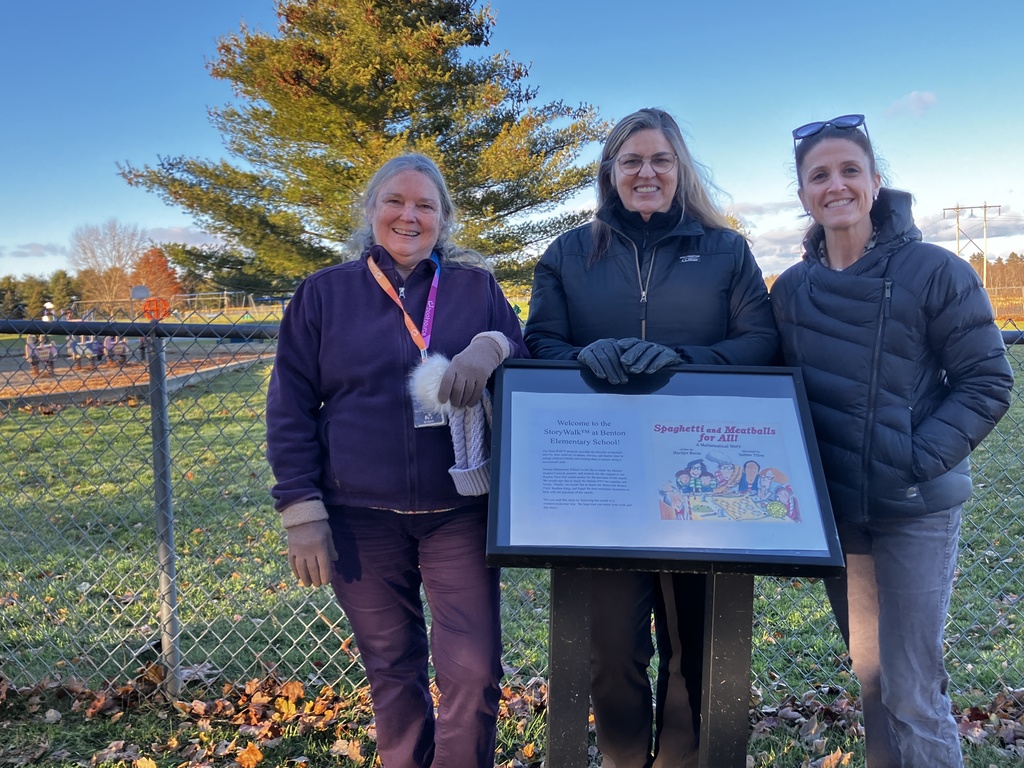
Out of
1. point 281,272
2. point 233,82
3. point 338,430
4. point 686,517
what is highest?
point 233,82

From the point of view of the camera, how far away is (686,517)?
6.36ft

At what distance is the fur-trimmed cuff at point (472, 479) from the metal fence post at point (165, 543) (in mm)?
1628

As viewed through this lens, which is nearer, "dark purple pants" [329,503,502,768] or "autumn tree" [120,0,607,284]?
"dark purple pants" [329,503,502,768]

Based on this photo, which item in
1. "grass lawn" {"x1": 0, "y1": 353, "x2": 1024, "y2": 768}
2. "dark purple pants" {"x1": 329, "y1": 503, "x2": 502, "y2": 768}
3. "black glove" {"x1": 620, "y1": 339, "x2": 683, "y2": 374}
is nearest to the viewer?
"black glove" {"x1": 620, "y1": 339, "x2": 683, "y2": 374}

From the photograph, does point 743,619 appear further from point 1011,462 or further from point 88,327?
point 1011,462

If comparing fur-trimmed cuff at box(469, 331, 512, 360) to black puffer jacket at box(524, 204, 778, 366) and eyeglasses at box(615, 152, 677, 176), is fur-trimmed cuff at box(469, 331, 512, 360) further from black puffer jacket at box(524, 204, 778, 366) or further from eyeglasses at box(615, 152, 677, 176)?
eyeglasses at box(615, 152, 677, 176)

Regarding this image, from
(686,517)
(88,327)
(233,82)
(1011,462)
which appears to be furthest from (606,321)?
(233,82)

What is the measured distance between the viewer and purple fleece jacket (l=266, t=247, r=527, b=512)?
2209mm

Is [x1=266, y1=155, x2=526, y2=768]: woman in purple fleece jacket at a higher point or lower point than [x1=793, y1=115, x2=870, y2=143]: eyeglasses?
lower

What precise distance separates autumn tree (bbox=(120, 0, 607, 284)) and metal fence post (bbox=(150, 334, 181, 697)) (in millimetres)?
14634

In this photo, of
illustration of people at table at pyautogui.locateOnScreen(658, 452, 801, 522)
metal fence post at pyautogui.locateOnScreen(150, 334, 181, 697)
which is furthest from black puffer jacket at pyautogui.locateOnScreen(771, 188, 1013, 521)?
metal fence post at pyautogui.locateOnScreen(150, 334, 181, 697)

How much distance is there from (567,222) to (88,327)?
1771cm

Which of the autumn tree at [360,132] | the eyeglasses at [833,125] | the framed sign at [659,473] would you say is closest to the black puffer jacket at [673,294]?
the framed sign at [659,473]

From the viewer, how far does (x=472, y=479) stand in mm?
2160
